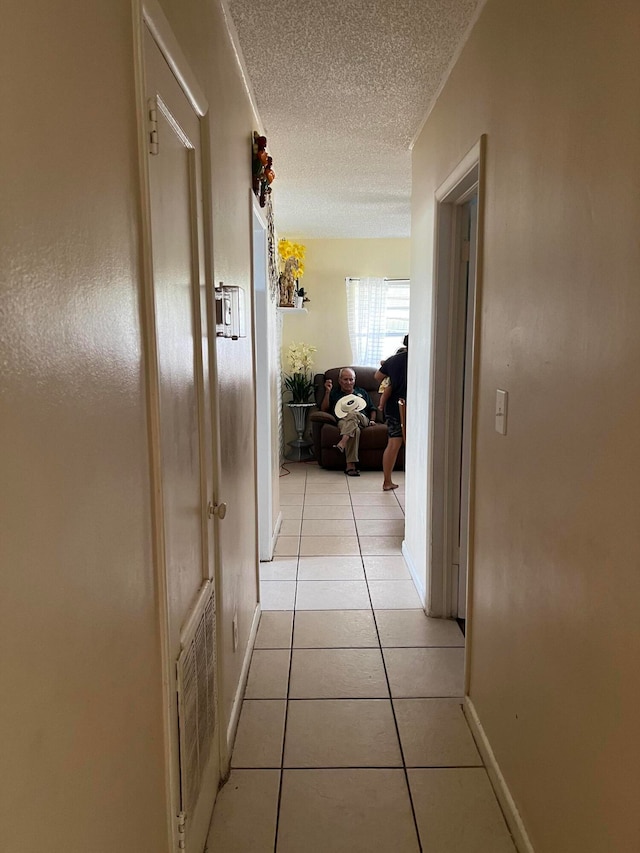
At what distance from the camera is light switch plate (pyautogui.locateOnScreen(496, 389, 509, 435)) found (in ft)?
5.98

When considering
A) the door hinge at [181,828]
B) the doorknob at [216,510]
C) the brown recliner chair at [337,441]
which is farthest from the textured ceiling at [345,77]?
the brown recliner chair at [337,441]

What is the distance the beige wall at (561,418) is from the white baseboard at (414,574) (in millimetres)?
1075

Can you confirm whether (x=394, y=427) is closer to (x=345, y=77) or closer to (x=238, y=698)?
Answer: (x=345, y=77)

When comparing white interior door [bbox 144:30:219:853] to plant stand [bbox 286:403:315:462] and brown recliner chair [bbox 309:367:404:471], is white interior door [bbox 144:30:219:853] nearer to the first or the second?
brown recliner chair [bbox 309:367:404:471]

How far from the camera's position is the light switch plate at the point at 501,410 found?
1.82 m

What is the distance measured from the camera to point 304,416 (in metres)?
6.79

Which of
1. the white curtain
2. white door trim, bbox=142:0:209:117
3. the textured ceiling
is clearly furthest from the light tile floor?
the white curtain

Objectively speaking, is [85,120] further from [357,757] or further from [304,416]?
[304,416]

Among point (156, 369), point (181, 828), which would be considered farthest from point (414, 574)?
point (156, 369)

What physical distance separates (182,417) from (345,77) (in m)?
1.83

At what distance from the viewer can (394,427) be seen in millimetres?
5359

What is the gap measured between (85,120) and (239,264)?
1665 millimetres

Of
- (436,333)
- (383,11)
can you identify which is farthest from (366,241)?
(383,11)

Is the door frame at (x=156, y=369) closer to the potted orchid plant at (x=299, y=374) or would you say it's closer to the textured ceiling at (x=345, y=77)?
the textured ceiling at (x=345, y=77)
